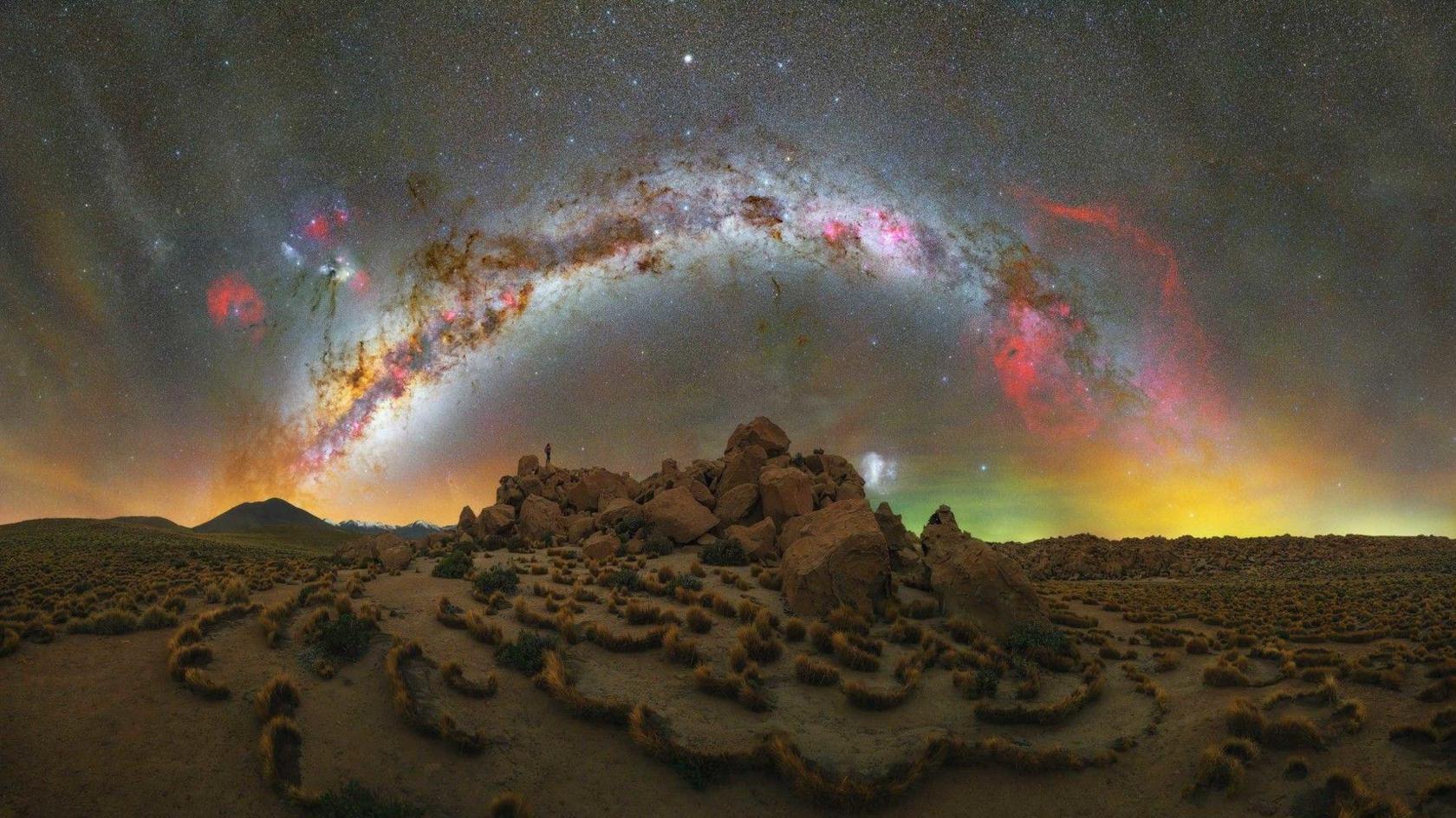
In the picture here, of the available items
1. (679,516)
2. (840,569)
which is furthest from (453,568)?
(840,569)

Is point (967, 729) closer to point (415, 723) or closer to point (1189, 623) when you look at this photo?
point (415, 723)

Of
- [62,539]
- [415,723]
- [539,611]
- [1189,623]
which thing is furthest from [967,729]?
[62,539]

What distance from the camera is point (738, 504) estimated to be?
32.5m

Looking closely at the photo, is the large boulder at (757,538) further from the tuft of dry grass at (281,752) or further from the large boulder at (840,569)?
the tuft of dry grass at (281,752)

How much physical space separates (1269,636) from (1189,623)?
463 cm

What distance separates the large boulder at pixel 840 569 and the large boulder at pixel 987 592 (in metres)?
2.33

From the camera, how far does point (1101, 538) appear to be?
244ft

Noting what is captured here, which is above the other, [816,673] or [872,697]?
[816,673]

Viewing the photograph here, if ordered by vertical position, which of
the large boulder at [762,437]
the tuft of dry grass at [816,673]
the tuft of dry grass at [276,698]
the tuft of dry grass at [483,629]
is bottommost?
the tuft of dry grass at [816,673]

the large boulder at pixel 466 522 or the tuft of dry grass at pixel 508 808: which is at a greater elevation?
the large boulder at pixel 466 522

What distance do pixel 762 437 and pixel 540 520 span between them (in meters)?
15.1

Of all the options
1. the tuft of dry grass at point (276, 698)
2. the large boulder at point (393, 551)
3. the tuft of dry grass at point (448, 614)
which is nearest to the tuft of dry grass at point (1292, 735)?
the tuft of dry grass at point (276, 698)

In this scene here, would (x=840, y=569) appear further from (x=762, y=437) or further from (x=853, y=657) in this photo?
(x=762, y=437)

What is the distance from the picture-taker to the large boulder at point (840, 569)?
2083 centimetres
